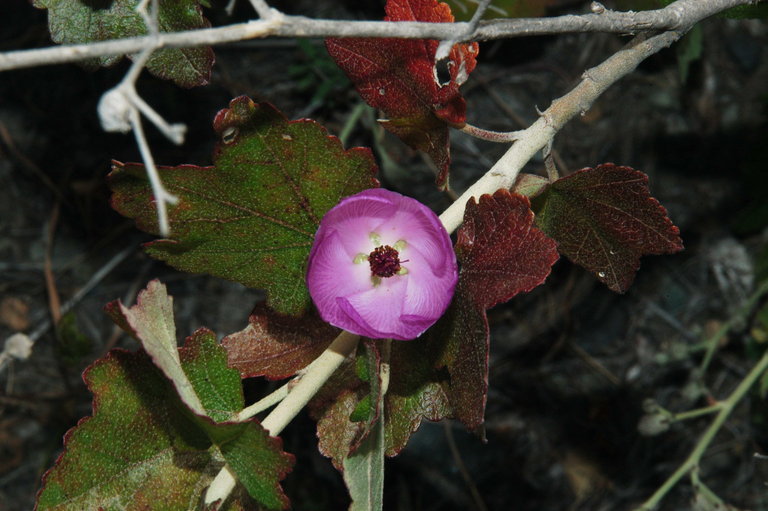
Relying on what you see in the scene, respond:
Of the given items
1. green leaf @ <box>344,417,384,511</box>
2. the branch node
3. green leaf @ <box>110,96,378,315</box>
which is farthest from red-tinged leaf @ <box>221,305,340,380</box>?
the branch node

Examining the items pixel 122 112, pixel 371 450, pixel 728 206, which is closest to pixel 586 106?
pixel 371 450

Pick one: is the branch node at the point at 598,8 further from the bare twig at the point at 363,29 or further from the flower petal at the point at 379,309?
the flower petal at the point at 379,309

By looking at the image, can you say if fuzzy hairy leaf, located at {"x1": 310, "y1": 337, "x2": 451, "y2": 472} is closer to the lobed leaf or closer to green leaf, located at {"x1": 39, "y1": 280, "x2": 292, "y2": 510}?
the lobed leaf

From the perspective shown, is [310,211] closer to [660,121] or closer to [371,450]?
[371,450]

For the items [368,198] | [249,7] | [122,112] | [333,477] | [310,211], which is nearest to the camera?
[122,112]

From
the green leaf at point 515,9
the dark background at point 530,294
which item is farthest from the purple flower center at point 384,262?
the dark background at point 530,294

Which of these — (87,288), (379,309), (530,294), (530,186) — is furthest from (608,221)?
(87,288)
